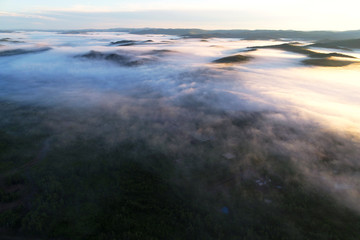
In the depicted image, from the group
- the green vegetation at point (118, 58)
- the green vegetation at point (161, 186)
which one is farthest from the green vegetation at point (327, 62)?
the green vegetation at point (118, 58)

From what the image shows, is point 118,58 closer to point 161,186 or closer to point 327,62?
point 327,62

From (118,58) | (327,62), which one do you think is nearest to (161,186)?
(327,62)

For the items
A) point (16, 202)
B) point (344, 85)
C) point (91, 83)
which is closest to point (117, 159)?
point (16, 202)

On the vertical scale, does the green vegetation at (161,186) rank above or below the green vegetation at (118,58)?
below

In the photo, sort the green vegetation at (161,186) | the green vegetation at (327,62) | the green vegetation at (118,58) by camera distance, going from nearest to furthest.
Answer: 1. the green vegetation at (161,186)
2. the green vegetation at (327,62)
3. the green vegetation at (118,58)

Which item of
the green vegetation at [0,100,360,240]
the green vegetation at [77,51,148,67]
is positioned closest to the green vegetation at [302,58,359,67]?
the green vegetation at [0,100,360,240]

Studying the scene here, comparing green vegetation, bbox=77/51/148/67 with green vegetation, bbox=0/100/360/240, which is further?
green vegetation, bbox=77/51/148/67

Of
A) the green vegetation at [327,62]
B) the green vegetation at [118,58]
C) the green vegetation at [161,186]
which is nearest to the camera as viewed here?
the green vegetation at [161,186]

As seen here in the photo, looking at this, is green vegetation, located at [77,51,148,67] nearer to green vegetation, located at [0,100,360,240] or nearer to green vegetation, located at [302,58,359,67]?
green vegetation, located at [0,100,360,240]

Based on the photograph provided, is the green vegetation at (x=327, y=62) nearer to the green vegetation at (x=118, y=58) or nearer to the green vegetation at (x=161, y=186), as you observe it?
the green vegetation at (x=161, y=186)

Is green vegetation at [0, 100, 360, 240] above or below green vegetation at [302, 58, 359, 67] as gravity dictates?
below

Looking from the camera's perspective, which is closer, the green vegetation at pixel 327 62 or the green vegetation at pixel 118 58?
the green vegetation at pixel 327 62
